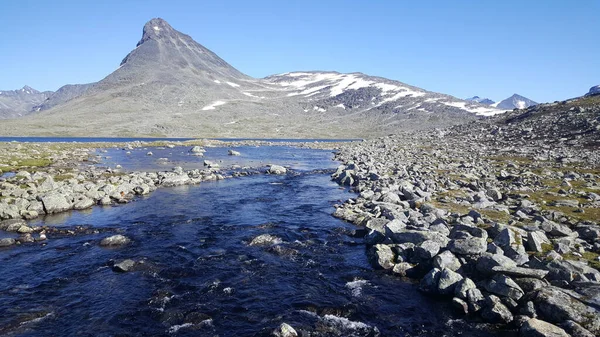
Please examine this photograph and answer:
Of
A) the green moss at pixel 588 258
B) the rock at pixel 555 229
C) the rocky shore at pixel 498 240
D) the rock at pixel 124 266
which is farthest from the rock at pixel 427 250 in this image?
the rock at pixel 124 266

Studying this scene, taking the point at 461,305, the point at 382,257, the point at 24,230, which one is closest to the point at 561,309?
the point at 461,305

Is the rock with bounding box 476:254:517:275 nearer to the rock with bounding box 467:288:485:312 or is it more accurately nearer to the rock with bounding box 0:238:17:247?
the rock with bounding box 467:288:485:312

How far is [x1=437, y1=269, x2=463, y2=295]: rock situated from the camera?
44.0ft

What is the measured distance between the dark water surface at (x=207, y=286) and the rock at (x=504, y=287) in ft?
5.81

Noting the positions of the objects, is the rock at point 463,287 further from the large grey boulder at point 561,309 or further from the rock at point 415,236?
the rock at point 415,236

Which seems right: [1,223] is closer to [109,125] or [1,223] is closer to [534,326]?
[534,326]

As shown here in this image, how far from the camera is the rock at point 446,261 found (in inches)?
570

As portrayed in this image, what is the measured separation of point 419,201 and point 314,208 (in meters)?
8.52

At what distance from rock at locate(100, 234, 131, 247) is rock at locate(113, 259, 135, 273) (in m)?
3.37

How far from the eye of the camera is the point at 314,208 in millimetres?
28719

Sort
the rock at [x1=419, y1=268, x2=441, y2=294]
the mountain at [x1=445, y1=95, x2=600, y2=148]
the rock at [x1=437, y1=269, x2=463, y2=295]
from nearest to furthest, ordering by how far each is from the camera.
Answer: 1. the rock at [x1=437, y1=269, x2=463, y2=295]
2. the rock at [x1=419, y1=268, x2=441, y2=294]
3. the mountain at [x1=445, y1=95, x2=600, y2=148]

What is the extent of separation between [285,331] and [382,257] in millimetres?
7272

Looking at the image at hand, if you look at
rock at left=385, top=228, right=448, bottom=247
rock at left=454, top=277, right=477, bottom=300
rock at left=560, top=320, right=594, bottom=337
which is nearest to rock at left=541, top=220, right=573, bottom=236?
rock at left=385, top=228, right=448, bottom=247

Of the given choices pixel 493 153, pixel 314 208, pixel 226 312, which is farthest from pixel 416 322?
pixel 493 153
